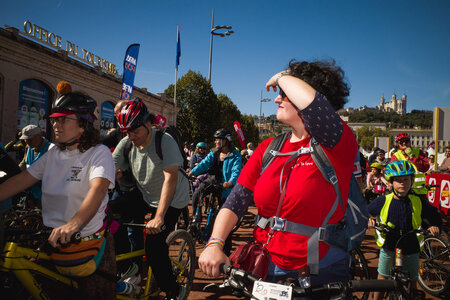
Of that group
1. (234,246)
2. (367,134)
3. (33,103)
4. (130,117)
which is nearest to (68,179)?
(130,117)

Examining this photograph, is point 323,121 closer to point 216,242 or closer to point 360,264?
point 216,242

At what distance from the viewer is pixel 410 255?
3.24m

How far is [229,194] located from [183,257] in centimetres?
242

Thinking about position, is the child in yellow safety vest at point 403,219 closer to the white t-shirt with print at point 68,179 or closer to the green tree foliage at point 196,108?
the white t-shirt with print at point 68,179

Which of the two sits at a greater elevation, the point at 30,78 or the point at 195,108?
the point at 195,108

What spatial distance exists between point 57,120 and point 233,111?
50.4 metres

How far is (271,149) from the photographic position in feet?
5.44

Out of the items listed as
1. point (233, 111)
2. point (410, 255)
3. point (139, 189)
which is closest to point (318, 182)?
point (139, 189)

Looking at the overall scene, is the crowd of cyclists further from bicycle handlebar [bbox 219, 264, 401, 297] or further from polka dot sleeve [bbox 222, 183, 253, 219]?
bicycle handlebar [bbox 219, 264, 401, 297]

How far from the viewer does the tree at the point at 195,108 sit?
34.5 meters

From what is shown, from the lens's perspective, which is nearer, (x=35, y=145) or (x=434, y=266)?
(x=434, y=266)

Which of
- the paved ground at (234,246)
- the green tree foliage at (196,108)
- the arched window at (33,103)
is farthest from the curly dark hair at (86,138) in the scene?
the green tree foliage at (196,108)

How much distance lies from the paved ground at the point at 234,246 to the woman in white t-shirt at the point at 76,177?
6.81ft

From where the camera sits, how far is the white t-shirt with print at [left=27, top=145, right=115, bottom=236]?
1888mm
